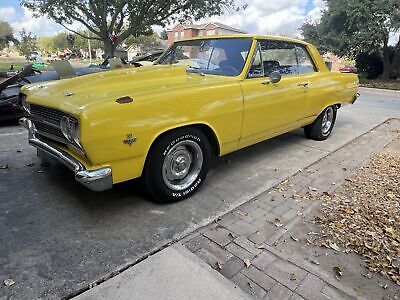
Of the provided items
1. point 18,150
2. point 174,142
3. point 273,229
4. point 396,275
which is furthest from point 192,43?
point 396,275

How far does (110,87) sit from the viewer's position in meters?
3.17

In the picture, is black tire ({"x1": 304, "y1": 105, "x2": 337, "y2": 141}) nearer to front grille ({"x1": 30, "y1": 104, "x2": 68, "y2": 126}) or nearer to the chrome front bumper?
the chrome front bumper

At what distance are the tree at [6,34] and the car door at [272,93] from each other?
204ft

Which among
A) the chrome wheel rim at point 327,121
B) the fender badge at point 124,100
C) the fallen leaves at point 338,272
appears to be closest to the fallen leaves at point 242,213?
the fallen leaves at point 338,272

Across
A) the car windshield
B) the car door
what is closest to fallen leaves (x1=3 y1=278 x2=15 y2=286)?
the car door

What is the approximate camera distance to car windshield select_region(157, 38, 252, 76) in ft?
12.5

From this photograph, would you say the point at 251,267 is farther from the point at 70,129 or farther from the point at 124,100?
the point at 70,129

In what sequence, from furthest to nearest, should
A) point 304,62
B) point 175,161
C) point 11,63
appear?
point 11,63 → point 304,62 → point 175,161

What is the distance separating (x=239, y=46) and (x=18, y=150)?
3632 millimetres

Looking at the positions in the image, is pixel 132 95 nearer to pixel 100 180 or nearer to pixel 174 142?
pixel 174 142

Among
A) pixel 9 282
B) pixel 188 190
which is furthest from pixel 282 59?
pixel 9 282

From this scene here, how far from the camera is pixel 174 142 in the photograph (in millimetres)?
3082

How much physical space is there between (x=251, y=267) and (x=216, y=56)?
2.60m

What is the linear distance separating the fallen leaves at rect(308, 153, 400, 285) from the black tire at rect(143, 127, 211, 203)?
1277 mm
